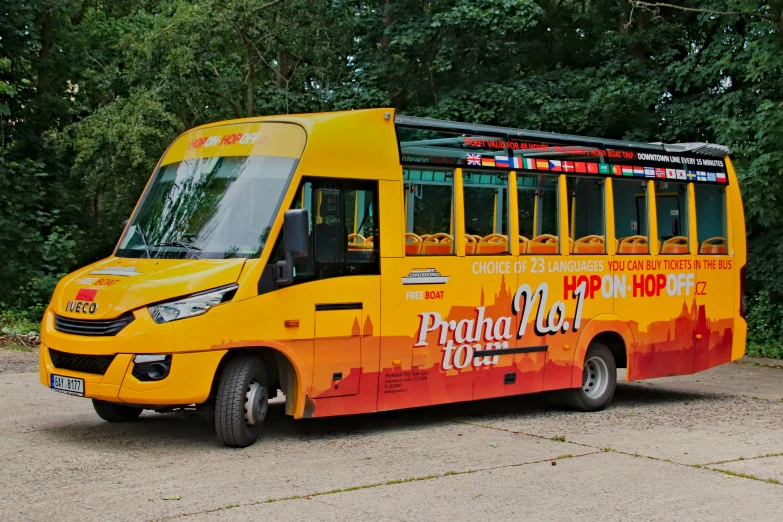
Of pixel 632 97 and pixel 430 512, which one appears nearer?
pixel 430 512

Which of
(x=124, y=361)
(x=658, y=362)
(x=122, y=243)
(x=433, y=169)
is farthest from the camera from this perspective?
(x=658, y=362)

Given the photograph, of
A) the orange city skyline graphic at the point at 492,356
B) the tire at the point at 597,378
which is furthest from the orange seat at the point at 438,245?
the tire at the point at 597,378

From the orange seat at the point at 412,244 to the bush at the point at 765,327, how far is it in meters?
12.5

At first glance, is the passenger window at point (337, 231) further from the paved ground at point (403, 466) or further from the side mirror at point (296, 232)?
the paved ground at point (403, 466)

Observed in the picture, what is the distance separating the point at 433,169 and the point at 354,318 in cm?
187

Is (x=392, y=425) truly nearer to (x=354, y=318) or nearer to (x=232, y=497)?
(x=354, y=318)

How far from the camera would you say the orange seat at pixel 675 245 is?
496 inches

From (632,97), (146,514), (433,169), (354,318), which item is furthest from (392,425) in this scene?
(632,97)

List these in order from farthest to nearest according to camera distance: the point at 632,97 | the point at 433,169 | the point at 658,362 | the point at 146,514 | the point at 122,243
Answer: the point at 632,97
the point at 658,362
the point at 433,169
the point at 122,243
the point at 146,514

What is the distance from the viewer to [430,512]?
266 inches

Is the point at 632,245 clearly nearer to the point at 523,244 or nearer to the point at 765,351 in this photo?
the point at 523,244

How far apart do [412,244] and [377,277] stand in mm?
604

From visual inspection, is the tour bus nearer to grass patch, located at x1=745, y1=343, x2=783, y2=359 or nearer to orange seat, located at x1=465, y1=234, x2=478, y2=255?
orange seat, located at x1=465, y1=234, x2=478, y2=255

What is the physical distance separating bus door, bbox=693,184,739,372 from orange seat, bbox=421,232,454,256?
13.7 ft
